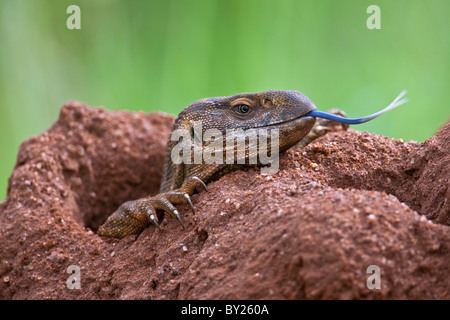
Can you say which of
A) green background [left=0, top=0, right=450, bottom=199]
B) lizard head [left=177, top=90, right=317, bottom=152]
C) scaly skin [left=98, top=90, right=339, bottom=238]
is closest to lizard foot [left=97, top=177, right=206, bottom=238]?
scaly skin [left=98, top=90, right=339, bottom=238]

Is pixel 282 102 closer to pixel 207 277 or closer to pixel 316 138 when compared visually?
pixel 316 138

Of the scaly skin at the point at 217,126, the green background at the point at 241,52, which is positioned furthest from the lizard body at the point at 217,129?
the green background at the point at 241,52

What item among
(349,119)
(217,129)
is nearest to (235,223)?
(217,129)

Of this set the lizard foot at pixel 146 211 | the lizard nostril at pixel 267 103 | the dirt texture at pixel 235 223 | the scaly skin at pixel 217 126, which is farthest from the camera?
the lizard nostril at pixel 267 103

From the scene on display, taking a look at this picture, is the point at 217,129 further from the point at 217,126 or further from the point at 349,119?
the point at 349,119

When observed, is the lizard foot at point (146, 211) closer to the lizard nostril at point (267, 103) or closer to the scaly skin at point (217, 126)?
the scaly skin at point (217, 126)
